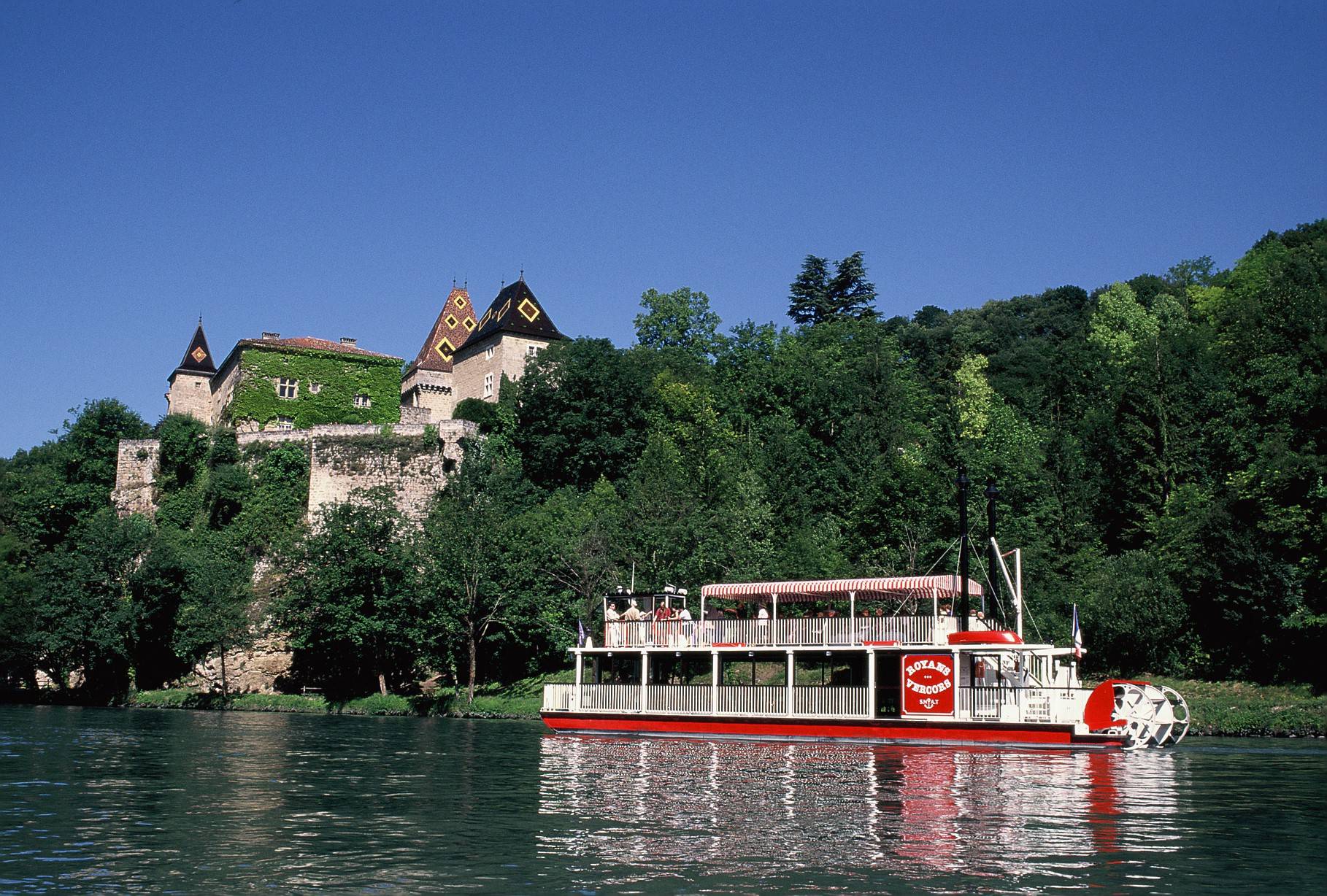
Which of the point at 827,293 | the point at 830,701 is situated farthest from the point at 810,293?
the point at 830,701

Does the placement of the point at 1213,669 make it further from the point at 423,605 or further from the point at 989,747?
the point at 423,605

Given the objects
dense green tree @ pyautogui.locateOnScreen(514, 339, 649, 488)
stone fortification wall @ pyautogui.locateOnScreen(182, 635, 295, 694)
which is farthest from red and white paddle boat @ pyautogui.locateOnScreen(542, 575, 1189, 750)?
dense green tree @ pyautogui.locateOnScreen(514, 339, 649, 488)

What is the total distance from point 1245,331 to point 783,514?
2244 centimetres

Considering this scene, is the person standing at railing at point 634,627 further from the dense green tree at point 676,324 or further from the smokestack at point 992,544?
the dense green tree at point 676,324

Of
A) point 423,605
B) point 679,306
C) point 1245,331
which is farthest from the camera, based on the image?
point 679,306

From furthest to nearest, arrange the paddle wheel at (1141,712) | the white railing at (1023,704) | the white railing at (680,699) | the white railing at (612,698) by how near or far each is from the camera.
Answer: the white railing at (612,698) → the white railing at (680,699) → the paddle wheel at (1141,712) → the white railing at (1023,704)

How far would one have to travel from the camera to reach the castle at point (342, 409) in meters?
65.2

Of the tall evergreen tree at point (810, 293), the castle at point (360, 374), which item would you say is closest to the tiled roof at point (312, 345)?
the castle at point (360, 374)

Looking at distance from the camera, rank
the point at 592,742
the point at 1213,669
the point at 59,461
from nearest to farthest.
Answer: the point at 592,742, the point at 1213,669, the point at 59,461

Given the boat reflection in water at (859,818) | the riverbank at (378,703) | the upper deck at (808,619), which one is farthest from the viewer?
the riverbank at (378,703)

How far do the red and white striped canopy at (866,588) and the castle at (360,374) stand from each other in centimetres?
3857

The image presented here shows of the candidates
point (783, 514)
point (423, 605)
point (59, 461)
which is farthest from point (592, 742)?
point (59, 461)

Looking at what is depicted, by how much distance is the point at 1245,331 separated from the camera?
56.5 meters

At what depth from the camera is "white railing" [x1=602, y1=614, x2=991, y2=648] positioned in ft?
102
